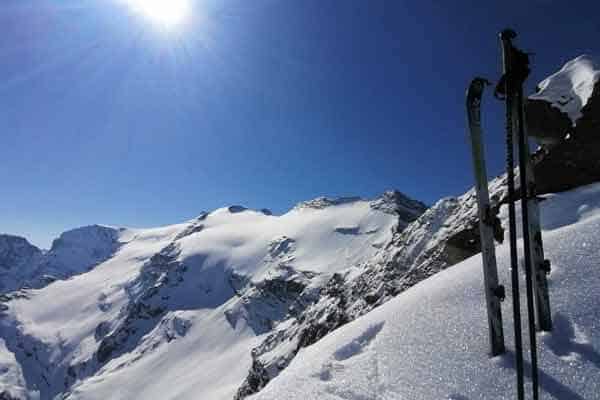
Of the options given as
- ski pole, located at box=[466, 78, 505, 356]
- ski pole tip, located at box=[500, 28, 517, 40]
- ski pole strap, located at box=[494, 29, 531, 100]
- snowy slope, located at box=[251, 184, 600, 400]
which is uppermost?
ski pole tip, located at box=[500, 28, 517, 40]

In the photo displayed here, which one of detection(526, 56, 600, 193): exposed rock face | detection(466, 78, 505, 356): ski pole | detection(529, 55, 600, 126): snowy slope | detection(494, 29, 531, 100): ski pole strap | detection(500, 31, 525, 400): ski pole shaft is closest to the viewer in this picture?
detection(500, 31, 525, 400): ski pole shaft

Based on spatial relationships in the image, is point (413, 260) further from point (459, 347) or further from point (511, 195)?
point (511, 195)

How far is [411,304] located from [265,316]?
181990 mm

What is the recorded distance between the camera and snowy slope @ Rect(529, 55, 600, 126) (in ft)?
45.0

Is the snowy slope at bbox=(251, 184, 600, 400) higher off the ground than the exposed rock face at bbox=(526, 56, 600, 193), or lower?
lower

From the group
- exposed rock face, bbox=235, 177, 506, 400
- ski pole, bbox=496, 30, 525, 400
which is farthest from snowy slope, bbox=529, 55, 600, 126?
ski pole, bbox=496, 30, 525, 400

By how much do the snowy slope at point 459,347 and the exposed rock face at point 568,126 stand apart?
6035 mm

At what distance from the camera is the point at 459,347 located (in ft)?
17.1

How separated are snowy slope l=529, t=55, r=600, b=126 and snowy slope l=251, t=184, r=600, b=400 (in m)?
9.13

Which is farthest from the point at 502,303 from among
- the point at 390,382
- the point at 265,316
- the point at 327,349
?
the point at 265,316

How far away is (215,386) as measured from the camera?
120 metres

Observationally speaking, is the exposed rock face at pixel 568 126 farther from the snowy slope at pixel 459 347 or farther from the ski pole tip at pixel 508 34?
the ski pole tip at pixel 508 34

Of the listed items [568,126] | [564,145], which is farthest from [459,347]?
[568,126]

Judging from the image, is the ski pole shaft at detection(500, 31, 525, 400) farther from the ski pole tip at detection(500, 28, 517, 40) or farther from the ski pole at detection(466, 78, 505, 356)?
the ski pole at detection(466, 78, 505, 356)
